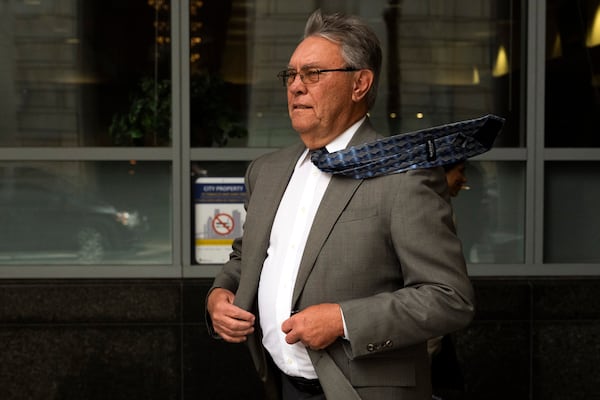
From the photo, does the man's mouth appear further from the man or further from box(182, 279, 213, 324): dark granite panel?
box(182, 279, 213, 324): dark granite panel

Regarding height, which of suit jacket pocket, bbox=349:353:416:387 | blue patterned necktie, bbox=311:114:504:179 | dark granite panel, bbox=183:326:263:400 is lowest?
dark granite panel, bbox=183:326:263:400

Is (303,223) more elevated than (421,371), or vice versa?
(303,223)

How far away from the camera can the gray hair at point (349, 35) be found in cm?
282

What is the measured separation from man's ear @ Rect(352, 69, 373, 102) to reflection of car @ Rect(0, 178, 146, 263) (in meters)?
3.31

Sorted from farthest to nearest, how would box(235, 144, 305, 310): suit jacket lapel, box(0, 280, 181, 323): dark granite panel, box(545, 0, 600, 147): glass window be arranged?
box(545, 0, 600, 147): glass window, box(0, 280, 181, 323): dark granite panel, box(235, 144, 305, 310): suit jacket lapel

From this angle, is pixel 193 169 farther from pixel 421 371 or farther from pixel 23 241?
pixel 421 371

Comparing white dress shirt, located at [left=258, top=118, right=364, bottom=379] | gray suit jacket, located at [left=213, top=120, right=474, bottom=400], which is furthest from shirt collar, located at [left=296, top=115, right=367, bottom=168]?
gray suit jacket, located at [left=213, top=120, right=474, bottom=400]

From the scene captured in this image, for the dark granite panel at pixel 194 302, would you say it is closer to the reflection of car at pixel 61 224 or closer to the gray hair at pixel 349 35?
the reflection of car at pixel 61 224

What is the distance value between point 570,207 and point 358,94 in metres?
3.55

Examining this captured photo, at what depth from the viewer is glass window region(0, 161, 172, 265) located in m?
5.87

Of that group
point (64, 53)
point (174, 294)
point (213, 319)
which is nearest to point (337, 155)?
point (213, 319)

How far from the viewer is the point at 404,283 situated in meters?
2.72

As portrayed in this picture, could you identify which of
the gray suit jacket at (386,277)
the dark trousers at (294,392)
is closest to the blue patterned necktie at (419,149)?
the gray suit jacket at (386,277)

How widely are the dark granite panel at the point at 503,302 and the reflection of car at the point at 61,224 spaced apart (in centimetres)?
227
